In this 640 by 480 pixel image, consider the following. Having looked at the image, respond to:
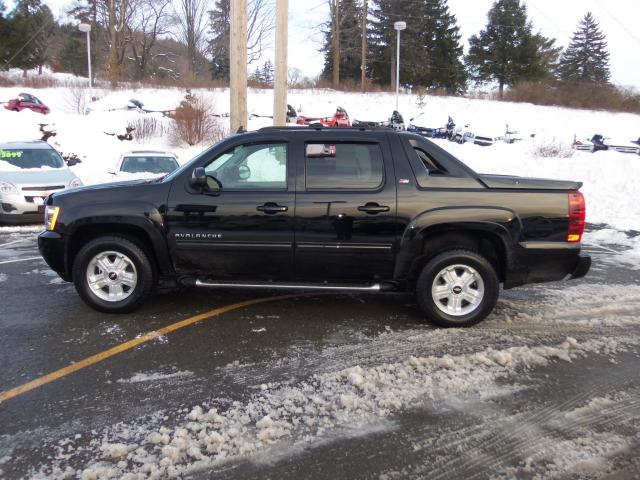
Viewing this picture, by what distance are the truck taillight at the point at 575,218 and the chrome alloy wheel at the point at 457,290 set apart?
928 mm

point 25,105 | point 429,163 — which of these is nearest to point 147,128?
point 25,105

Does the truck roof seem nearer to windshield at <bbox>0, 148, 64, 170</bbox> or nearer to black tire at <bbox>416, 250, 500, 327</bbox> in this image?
windshield at <bbox>0, 148, 64, 170</bbox>

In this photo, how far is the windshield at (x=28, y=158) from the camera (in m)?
11.6

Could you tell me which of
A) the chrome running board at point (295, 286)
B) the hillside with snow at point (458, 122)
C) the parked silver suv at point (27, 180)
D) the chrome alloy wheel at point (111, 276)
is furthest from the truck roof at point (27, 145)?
the chrome running board at point (295, 286)

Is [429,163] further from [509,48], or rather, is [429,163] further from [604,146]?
[509,48]

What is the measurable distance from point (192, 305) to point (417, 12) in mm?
55700

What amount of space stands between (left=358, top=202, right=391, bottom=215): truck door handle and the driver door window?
769 mm

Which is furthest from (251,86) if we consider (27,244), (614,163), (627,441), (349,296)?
(627,441)

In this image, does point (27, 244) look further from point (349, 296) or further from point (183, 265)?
point (349, 296)

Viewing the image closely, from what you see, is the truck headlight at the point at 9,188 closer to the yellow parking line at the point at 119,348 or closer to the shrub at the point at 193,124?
the yellow parking line at the point at 119,348

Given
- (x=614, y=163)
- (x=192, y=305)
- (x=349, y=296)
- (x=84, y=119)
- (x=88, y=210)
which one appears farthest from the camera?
(x=84, y=119)

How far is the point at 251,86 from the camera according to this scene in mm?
46719

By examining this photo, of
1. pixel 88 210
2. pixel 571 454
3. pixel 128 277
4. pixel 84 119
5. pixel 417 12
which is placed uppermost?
pixel 417 12

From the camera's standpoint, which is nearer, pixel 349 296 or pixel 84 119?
pixel 349 296
